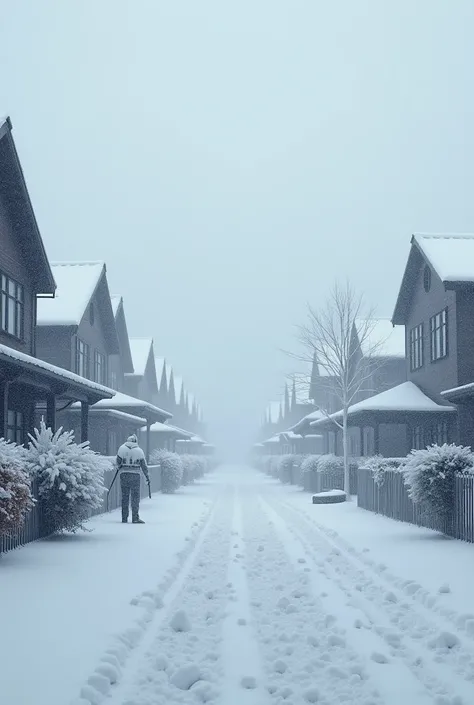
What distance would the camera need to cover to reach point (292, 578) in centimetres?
1061

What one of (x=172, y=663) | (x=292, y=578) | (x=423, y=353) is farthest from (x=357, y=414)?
(x=172, y=663)

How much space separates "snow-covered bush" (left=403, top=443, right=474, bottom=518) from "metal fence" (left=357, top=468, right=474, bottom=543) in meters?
0.15

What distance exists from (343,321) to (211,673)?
2784cm

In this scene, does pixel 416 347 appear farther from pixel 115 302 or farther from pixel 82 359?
pixel 115 302

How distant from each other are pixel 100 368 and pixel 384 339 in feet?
43.8

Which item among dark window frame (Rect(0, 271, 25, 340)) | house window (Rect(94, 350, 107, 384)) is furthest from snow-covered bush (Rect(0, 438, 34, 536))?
house window (Rect(94, 350, 107, 384))

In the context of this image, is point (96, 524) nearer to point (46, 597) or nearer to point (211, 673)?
point (46, 597)

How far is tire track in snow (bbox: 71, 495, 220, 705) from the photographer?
564 cm

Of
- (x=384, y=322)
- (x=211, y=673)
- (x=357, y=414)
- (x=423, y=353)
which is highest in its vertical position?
(x=384, y=322)

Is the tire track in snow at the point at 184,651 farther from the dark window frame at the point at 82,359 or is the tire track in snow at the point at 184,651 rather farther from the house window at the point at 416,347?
the house window at the point at 416,347

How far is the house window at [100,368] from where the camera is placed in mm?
34906


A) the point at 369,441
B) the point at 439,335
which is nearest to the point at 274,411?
the point at 369,441

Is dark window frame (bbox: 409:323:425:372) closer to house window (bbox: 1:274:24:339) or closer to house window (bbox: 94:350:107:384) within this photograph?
house window (bbox: 94:350:107:384)

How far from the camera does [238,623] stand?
7.86 m
